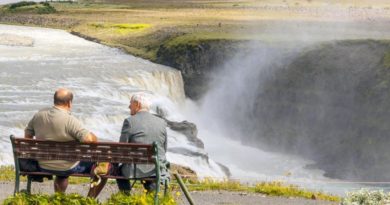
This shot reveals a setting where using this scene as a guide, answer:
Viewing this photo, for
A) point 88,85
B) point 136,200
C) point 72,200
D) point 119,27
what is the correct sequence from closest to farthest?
point 136,200 < point 72,200 < point 88,85 < point 119,27

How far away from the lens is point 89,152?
10773 mm

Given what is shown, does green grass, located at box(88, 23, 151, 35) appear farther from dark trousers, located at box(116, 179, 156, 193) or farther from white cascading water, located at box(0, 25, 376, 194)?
dark trousers, located at box(116, 179, 156, 193)

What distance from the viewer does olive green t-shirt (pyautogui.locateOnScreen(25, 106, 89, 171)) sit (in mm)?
10883

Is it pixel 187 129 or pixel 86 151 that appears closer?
pixel 86 151

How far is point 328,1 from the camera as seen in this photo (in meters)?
102

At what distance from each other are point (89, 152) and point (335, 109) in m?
28.7

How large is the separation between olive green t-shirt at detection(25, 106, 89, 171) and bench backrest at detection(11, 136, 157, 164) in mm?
119

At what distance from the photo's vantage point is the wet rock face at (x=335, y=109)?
3475 centimetres

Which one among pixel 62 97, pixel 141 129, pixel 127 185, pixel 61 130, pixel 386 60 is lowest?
pixel 127 185

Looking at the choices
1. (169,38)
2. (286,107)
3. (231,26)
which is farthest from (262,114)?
(231,26)

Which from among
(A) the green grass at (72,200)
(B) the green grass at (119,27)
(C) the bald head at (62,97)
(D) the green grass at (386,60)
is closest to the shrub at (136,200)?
(A) the green grass at (72,200)

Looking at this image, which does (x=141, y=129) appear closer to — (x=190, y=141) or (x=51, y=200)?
(x=51, y=200)

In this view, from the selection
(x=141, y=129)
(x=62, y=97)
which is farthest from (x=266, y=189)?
(x=62, y=97)

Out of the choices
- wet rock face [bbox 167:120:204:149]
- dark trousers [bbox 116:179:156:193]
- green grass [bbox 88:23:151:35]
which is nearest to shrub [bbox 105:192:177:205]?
dark trousers [bbox 116:179:156:193]
